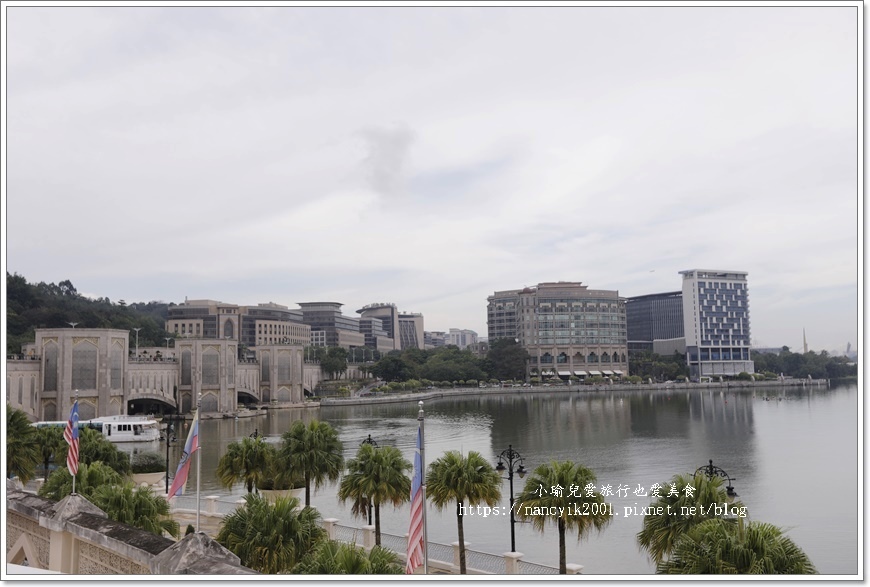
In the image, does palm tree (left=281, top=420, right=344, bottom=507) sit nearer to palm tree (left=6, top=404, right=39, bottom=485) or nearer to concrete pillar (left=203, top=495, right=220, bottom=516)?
concrete pillar (left=203, top=495, right=220, bottom=516)

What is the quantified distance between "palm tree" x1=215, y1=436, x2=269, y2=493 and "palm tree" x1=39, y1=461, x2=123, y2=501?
5461 millimetres

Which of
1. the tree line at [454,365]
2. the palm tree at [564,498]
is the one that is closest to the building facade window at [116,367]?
the palm tree at [564,498]

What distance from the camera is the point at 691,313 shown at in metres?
196

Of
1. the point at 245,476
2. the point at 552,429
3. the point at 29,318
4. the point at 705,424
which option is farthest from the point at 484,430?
the point at 29,318

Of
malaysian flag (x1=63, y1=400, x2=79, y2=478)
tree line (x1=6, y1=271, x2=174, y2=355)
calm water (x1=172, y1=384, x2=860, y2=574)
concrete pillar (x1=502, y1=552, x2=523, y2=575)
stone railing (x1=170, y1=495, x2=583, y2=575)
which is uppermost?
tree line (x1=6, y1=271, x2=174, y2=355)

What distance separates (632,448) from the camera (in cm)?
5925

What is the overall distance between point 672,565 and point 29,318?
11818 cm

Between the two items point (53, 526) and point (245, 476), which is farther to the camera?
point (245, 476)

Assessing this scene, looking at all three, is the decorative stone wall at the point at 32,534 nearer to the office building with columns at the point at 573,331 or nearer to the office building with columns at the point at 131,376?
the office building with columns at the point at 131,376

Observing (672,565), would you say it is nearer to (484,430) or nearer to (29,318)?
(484,430)

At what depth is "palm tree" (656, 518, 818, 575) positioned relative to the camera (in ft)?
41.5

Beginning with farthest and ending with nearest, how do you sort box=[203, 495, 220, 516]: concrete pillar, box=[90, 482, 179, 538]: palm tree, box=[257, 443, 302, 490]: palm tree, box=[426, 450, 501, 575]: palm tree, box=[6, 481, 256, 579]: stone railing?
box=[203, 495, 220, 516]: concrete pillar
box=[257, 443, 302, 490]: palm tree
box=[426, 450, 501, 575]: palm tree
box=[90, 482, 179, 538]: palm tree
box=[6, 481, 256, 579]: stone railing

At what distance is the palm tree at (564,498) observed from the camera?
19766 mm

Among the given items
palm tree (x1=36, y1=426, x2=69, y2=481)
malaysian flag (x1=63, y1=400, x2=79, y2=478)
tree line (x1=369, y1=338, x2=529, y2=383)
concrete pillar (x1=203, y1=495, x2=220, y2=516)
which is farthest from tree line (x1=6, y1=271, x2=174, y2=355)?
malaysian flag (x1=63, y1=400, x2=79, y2=478)
